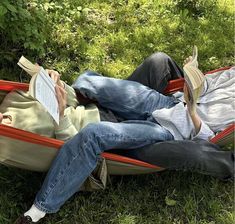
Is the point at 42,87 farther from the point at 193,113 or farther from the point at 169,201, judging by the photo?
the point at 169,201

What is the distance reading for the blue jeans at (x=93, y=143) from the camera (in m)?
2.72

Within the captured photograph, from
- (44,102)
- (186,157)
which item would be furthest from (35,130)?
(186,157)

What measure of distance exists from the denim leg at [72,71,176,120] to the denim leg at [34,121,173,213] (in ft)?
1.24

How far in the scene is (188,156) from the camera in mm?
2807

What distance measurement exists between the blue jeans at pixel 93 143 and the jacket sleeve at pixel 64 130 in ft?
0.29

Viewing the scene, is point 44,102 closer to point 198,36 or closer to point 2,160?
point 2,160

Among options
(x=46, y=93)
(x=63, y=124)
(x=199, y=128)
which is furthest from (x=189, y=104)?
(x=46, y=93)

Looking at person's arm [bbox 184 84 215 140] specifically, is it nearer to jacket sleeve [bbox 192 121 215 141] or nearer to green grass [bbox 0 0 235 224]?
jacket sleeve [bbox 192 121 215 141]

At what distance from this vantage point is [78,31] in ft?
14.7

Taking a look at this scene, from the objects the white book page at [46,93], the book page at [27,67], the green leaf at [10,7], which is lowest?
the white book page at [46,93]

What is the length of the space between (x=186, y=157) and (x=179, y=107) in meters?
0.39

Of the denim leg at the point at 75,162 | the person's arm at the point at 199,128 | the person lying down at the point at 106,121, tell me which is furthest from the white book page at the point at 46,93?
the person's arm at the point at 199,128

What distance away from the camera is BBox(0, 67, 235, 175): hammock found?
8.66 feet

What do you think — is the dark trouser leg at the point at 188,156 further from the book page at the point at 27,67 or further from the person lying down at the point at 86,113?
the book page at the point at 27,67
